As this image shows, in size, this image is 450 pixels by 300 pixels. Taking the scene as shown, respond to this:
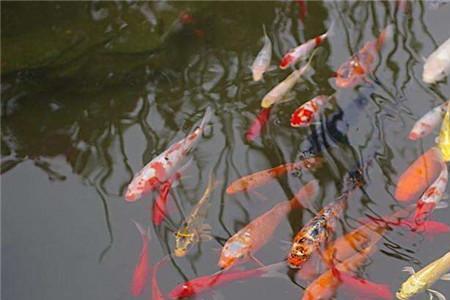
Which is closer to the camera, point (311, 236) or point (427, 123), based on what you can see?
point (311, 236)

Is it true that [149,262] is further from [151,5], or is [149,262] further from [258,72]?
[151,5]

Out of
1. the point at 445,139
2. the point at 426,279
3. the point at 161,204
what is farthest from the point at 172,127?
the point at 426,279

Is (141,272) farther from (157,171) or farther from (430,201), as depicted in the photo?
(430,201)

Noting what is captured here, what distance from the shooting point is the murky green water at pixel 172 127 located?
10.9 ft

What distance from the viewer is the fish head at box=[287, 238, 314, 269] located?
122 inches

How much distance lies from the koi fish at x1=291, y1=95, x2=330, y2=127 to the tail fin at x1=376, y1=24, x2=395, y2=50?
0.65m

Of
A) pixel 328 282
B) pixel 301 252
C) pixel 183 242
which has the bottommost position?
pixel 328 282

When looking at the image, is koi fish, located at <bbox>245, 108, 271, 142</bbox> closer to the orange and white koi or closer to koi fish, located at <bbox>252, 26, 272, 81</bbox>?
koi fish, located at <bbox>252, 26, 272, 81</bbox>

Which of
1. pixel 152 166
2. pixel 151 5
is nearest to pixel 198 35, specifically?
pixel 151 5

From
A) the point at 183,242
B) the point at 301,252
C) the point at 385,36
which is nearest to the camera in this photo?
the point at 301,252

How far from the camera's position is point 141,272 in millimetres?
3236

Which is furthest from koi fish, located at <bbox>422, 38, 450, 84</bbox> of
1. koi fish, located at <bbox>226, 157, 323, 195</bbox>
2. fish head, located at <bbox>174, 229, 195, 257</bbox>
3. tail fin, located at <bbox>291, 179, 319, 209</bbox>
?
fish head, located at <bbox>174, 229, 195, 257</bbox>

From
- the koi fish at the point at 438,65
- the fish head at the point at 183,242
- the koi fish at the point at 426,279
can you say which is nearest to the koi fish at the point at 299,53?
the koi fish at the point at 438,65

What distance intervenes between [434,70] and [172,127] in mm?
1469
